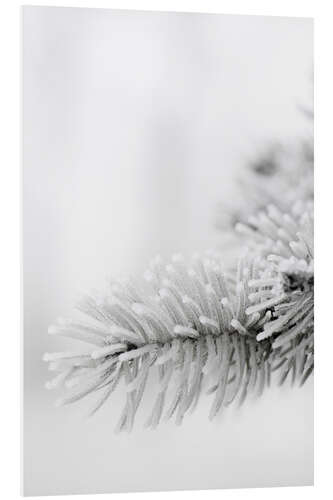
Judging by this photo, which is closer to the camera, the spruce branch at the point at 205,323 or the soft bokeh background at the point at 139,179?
the spruce branch at the point at 205,323

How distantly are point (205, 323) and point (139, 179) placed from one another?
1.39 feet

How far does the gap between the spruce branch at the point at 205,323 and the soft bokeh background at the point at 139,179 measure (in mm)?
124

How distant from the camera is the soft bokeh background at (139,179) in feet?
5.28

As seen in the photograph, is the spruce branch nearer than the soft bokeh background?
Yes

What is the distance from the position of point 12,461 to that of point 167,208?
19.9 inches

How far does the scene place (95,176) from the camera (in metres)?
1.63

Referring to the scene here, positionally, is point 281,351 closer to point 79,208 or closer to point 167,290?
point 167,290

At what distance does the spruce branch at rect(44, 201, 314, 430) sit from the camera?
128 cm

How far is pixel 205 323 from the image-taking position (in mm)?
1301

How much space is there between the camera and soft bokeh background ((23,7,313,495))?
63.4 inches

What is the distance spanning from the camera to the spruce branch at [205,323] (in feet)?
4.21

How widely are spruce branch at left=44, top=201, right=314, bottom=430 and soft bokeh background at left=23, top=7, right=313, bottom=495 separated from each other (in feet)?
0.41
